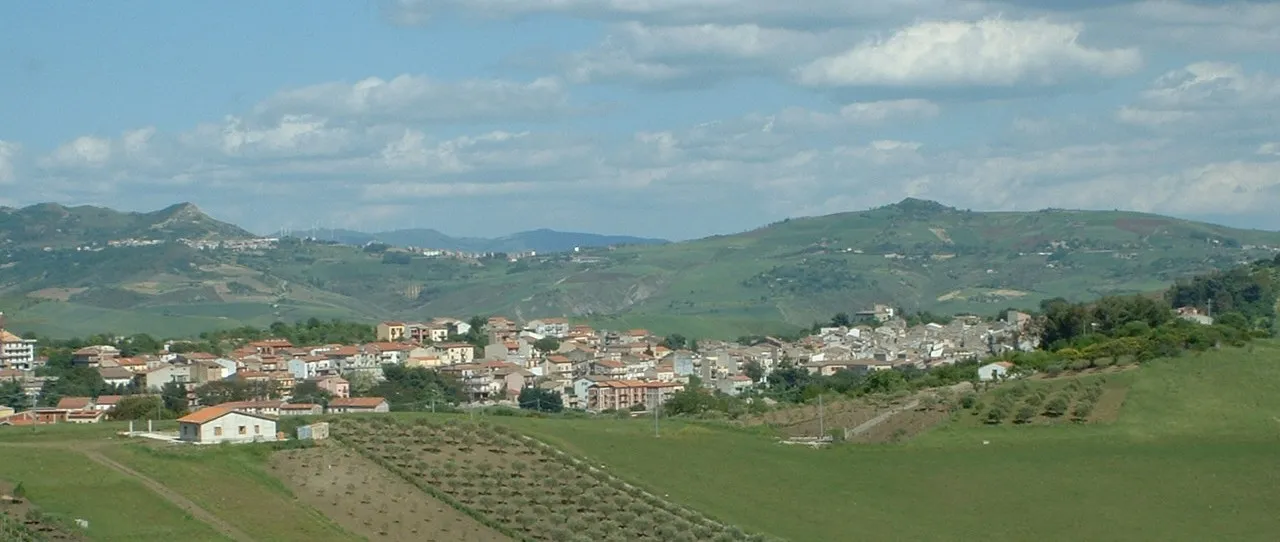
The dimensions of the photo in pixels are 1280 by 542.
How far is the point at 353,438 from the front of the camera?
5159cm

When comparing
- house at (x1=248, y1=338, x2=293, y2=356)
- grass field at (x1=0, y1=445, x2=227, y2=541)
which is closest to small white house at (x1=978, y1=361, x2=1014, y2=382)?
grass field at (x1=0, y1=445, x2=227, y2=541)

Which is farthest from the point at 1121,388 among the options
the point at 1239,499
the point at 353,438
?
the point at 353,438

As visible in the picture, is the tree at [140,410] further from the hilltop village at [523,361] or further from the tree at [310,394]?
the tree at [310,394]

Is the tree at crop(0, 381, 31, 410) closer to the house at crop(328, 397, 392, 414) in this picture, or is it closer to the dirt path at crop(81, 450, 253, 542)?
the house at crop(328, 397, 392, 414)

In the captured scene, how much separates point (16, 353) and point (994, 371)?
69664 mm

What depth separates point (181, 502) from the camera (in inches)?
1697

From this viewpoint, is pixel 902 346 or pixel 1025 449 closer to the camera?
pixel 1025 449

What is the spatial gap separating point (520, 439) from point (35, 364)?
252ft

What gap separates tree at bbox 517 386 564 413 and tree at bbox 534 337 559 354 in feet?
116

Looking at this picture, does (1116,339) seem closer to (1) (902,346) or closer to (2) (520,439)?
(2) (520,439)

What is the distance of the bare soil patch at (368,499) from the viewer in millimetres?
42875

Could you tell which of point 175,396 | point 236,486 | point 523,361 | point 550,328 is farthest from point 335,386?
point 550,328

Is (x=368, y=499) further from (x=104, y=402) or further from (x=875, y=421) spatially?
(x=104, y=402)

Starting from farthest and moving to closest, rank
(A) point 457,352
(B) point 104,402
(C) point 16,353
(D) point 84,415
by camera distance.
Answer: (A) point 457,352, (C) point 16,353, (B) point 104,402, (D) point 84,415
